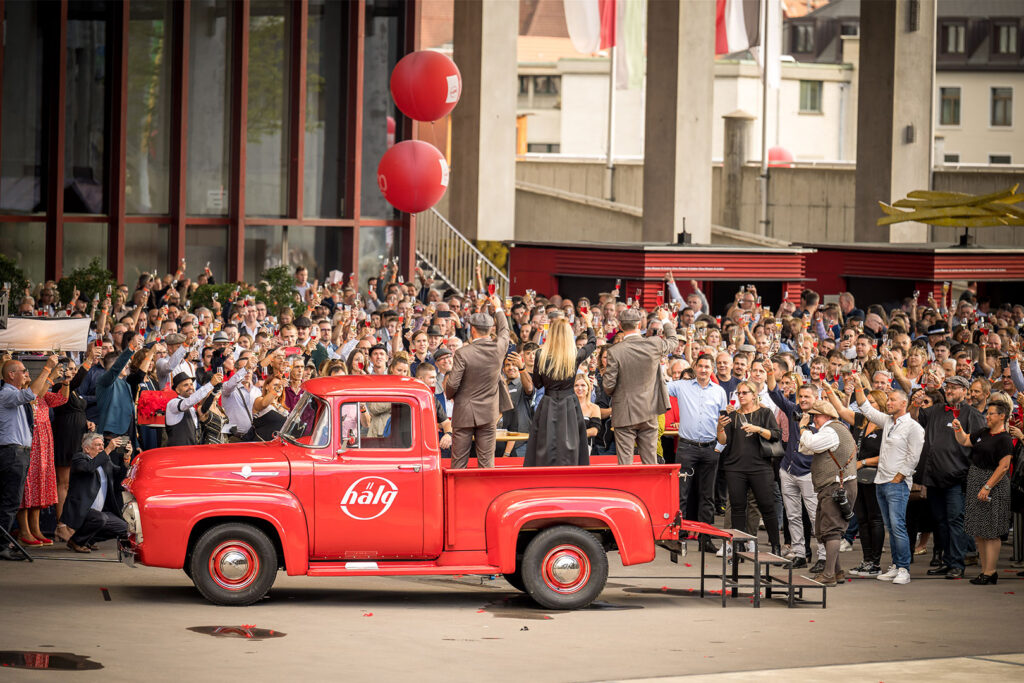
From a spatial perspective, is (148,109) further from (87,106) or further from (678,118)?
(678,118)

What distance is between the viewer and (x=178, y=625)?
472 inches

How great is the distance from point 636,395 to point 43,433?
5.72 metres

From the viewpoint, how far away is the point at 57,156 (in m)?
30.7

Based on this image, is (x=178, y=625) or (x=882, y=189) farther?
(x=882, y=189)

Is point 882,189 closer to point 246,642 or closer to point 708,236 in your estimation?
point 708,236

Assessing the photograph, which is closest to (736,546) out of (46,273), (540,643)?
(540,643)

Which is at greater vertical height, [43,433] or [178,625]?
[43,433]

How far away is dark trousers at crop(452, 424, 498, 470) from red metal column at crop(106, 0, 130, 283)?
1910 cm

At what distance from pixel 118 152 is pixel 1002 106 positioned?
216 feet

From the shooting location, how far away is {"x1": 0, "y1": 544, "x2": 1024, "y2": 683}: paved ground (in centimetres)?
1098

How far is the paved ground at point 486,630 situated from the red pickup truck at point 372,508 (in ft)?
1.28

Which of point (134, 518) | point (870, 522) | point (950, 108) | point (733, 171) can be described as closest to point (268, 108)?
point (733, 171)

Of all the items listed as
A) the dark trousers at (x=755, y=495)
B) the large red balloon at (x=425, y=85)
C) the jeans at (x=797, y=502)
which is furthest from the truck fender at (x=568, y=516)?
the large red balloon at (x=425, y=85)

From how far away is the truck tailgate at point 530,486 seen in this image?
13000mm
